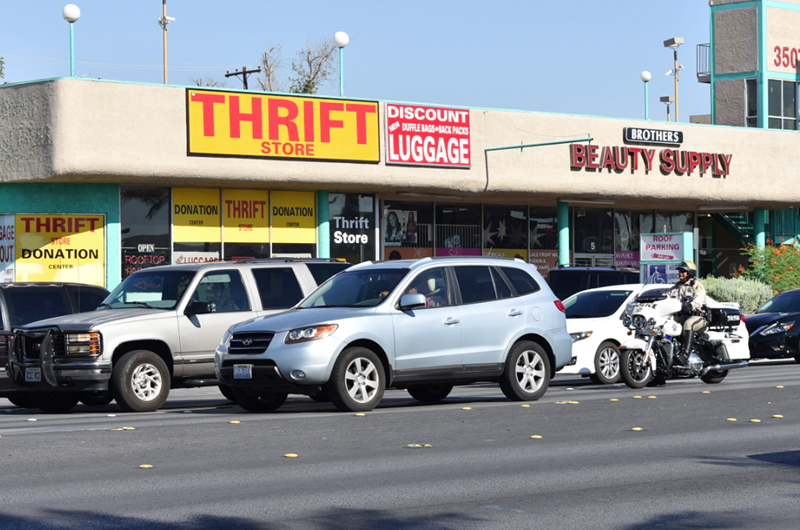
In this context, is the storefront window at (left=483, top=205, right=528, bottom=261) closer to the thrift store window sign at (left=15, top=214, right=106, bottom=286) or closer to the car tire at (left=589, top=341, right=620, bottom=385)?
the thrift store window sign at (left=15, top=214, right=106, bottom=286)

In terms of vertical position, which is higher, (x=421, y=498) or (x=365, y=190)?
(x=365, y=190)

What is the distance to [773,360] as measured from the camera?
2634cm

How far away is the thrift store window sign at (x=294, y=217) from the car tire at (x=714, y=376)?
15.7 metres

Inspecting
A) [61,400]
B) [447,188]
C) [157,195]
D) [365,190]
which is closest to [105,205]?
[157,195]

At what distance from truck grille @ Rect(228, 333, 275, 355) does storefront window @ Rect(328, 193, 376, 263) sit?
61.6 feet

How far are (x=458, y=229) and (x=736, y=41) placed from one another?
1486 cm

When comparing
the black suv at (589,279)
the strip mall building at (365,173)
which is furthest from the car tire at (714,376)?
the strip mall building at (365,173)

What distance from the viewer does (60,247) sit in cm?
2784

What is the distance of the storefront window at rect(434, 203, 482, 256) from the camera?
117 feet

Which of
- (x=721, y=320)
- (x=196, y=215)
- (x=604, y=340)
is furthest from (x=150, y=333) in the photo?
(x=196, y=215)

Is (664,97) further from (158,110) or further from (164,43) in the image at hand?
(158,110)

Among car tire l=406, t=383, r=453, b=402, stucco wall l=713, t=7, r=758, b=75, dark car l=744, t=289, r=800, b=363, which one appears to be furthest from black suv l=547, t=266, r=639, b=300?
stucco wall l=713, t=7, r=758, b=75

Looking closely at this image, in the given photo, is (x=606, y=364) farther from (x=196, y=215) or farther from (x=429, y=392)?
(x=196, y=215)

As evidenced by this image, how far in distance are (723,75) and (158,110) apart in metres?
24.4
